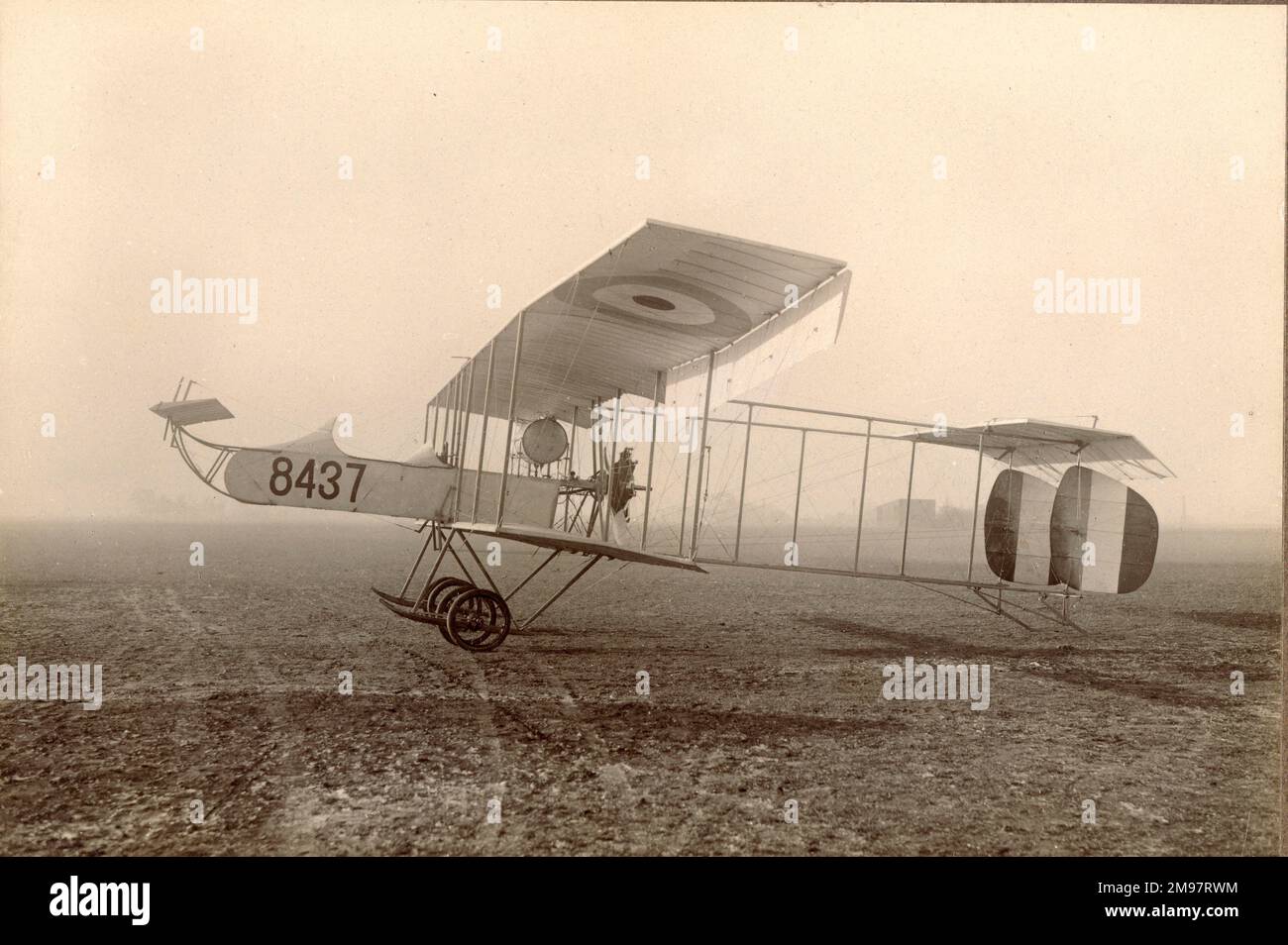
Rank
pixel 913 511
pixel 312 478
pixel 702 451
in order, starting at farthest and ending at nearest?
1. pixel 913 511
2. pixel 702 451
3. pixel 312 478

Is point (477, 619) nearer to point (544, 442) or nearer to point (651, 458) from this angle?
point (651, 458)

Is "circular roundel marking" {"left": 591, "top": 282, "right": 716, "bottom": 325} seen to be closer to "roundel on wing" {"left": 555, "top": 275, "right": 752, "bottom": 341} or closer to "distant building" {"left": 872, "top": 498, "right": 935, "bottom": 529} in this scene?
"roundel on wing" {"left": 555, "top": 275, "right": 752, "bottom": 341}

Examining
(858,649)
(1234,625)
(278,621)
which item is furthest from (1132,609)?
(278,621)

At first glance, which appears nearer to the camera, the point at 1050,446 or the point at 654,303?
the point at 654,303

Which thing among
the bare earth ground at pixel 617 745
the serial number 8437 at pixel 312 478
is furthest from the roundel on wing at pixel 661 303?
the bare earth ground at pixel 617 745

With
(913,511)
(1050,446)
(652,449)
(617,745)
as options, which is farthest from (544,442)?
(913,511)

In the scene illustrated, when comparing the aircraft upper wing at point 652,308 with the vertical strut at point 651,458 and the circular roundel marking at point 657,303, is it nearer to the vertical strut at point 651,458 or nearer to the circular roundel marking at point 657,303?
the circular roundel marking at point 657,303
